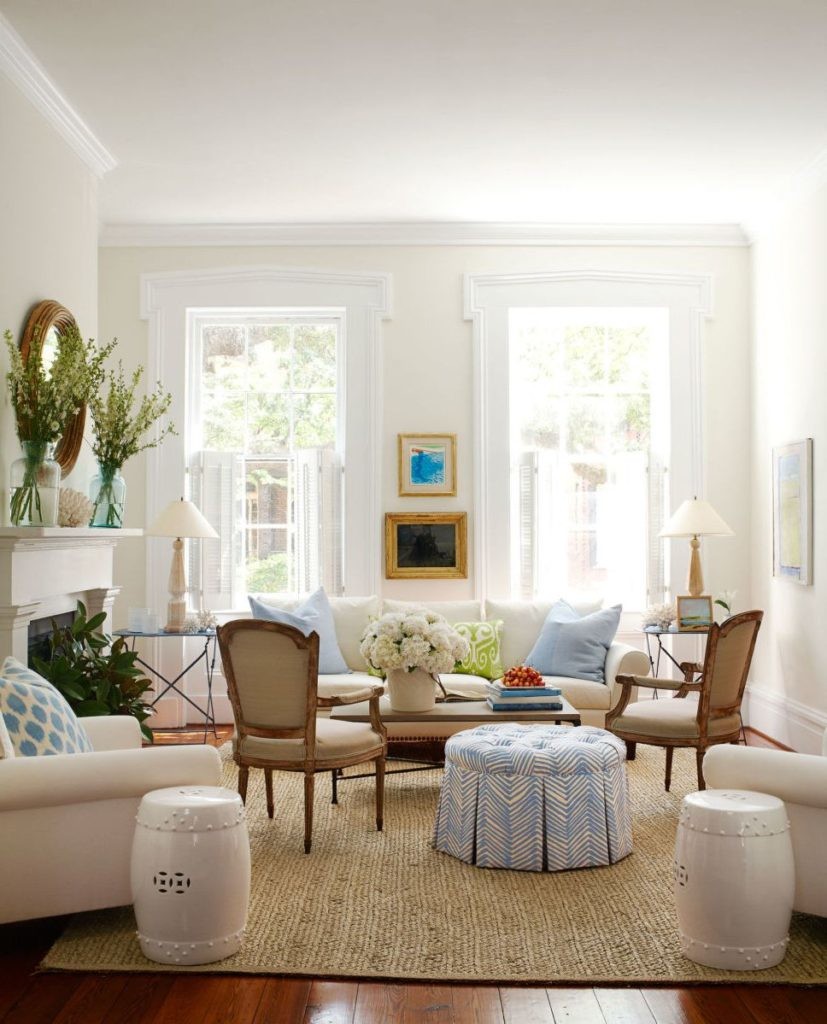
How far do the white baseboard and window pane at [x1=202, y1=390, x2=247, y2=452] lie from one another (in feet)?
12.9

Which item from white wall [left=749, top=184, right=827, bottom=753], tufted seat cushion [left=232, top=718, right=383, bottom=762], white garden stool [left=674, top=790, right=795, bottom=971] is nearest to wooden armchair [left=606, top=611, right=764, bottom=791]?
white wall [left=749, top=184, right=827, bottom=753]

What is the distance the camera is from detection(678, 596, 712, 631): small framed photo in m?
→ 6.82

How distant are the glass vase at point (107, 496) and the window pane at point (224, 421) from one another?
1920 millimetres

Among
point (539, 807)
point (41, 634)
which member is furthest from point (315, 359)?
point (539, 807)

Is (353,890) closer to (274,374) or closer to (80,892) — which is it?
(80,892)

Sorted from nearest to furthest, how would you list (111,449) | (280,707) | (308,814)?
1. (308,814)
2. (280,707)
3. (111,449)

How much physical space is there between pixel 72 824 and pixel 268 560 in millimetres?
4314

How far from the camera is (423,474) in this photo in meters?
7.45

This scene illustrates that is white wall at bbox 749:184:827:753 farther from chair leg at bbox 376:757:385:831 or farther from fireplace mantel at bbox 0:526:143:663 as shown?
fireplace mantel at bbox 0:526:143:663

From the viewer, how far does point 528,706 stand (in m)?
5.11

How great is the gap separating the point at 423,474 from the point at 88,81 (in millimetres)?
3343

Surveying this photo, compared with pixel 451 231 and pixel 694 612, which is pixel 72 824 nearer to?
pixel 694 612

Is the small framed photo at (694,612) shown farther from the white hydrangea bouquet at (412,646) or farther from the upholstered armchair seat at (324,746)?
the upholstered armchair seat at (324,746)

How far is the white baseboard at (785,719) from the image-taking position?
6312 millimetres
